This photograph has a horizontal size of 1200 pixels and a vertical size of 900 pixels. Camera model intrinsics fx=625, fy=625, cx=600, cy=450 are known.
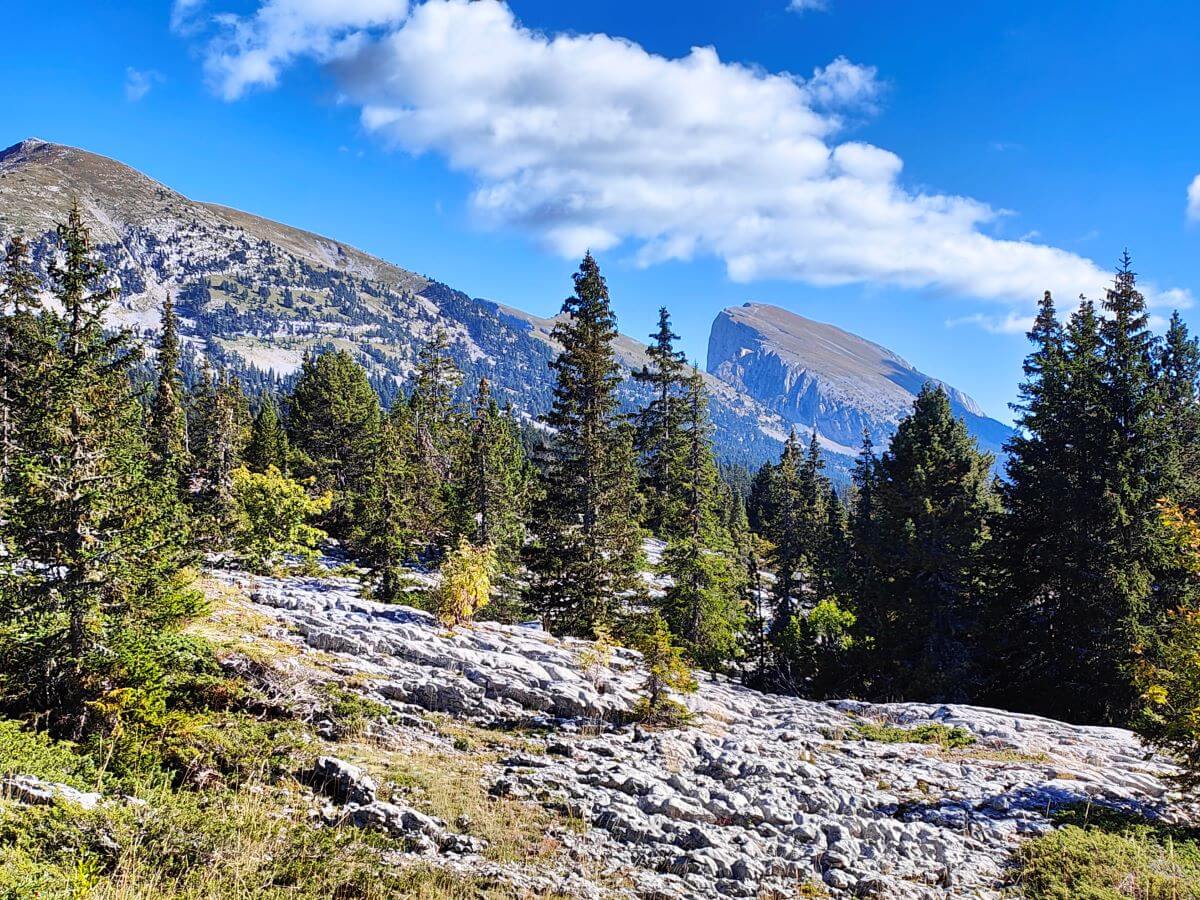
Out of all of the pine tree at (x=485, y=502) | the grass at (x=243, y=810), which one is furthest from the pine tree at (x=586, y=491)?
the grass at (x=243, y=810)

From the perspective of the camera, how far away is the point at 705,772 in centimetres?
1230

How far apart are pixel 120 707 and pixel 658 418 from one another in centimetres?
3349

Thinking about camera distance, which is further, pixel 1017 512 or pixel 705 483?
pixel 705 483

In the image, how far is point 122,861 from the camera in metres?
6.54

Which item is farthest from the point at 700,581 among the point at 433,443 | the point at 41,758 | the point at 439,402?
the point at 439,402

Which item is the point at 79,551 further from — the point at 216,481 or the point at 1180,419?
the point at 1180,419

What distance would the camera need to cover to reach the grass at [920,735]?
627 inches

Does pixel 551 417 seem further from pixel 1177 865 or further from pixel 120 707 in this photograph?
pixel 1177 865

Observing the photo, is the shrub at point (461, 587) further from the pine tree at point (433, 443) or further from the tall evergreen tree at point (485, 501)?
the tall evergreen tree at point (485, 501)

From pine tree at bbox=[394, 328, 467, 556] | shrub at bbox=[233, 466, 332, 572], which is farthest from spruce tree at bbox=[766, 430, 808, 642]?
shrub at bbox=[233, 466, 332, 572]

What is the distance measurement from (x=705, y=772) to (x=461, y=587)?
Result: 9.84 m

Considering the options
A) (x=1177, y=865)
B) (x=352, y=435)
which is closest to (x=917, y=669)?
(x=1177, y=865)

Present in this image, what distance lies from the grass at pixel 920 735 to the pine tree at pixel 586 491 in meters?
9.81

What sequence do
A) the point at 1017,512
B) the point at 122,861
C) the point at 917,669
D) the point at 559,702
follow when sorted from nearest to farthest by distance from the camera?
the point at 122,861 → the point at 559,702 → the point at 917,669 → the point at 1017,512
